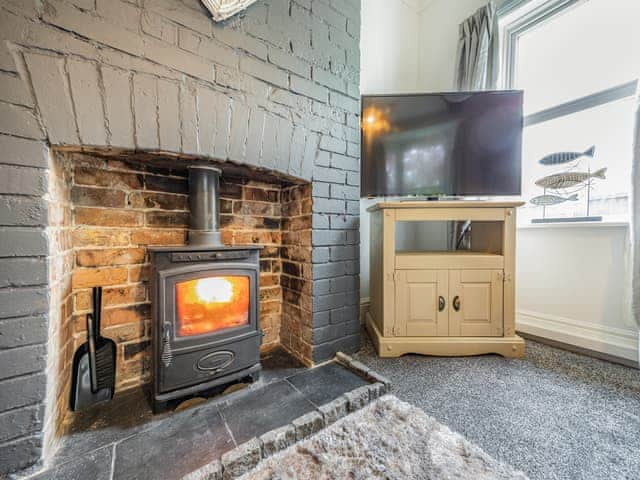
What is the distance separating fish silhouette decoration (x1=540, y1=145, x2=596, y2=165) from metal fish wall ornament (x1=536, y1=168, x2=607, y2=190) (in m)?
0.10

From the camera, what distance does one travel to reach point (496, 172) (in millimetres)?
1757

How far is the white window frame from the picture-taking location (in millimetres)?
1661

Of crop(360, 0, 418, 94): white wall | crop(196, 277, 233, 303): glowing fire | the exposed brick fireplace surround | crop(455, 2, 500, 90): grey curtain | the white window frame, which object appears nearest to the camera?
the exposed brick fireplace surround

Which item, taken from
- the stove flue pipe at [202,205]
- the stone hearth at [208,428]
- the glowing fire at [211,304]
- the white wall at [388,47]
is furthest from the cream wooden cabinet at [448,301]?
the white wall at [388,47]

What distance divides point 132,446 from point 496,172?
233 cm

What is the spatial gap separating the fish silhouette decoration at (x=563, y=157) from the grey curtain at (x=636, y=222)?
1.05ft

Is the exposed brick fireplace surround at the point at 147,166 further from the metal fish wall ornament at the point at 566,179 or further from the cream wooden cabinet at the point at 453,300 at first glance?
the metal fish wall ornament at the point at 566,179

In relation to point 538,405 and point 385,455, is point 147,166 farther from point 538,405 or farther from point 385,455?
point 538,405

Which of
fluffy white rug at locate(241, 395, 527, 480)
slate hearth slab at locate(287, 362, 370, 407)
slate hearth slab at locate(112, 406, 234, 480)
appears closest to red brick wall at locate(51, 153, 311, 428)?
slate hearth slab at locate(287, 362, 370, 407)

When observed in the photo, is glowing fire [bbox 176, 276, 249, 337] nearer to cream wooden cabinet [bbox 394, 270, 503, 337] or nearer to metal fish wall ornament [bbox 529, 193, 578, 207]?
cream wooden cabinet [bbox 394, 270, 503, 337]

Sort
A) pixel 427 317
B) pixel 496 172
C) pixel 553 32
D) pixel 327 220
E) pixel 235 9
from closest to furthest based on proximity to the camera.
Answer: pixel 235 9 < pixel 327 220 < pixel 427 317 < pixel 496 172 < pixel 553 32

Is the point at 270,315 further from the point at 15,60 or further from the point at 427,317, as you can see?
the point at 15,60

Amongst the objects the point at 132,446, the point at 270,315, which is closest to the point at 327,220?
the point at 270,315

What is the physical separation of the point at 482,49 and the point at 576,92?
2.35 ft
